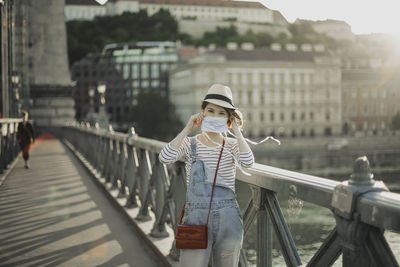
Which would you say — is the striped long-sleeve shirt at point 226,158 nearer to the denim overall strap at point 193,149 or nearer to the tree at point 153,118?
the denim overall strap at point 193,149

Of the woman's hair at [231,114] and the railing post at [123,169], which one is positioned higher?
the woman's hair at [231,114]

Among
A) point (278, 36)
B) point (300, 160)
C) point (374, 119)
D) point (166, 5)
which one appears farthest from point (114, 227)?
point (166, 5)

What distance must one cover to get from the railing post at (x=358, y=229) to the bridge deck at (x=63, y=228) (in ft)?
9.32

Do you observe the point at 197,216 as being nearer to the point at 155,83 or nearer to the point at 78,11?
the point at 155,83

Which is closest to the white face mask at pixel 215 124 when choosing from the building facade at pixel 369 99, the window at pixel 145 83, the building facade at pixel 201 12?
the building facade at pixel 369 99

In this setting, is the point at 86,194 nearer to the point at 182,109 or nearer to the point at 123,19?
the point at 182,109

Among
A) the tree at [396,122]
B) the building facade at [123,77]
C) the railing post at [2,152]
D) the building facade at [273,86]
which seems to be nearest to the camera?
the railing post at [2,152]

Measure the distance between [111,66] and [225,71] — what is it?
78.1 feet

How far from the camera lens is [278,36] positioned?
14500 centimetres

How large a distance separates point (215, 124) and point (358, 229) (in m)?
1.10

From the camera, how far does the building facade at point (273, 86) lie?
9394 cm

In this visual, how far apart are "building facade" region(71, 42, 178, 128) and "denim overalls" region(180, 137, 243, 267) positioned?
10301cm

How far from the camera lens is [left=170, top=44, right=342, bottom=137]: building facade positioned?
308ft

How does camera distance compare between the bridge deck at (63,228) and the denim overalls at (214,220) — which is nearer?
the denim overalls at (214,220)
